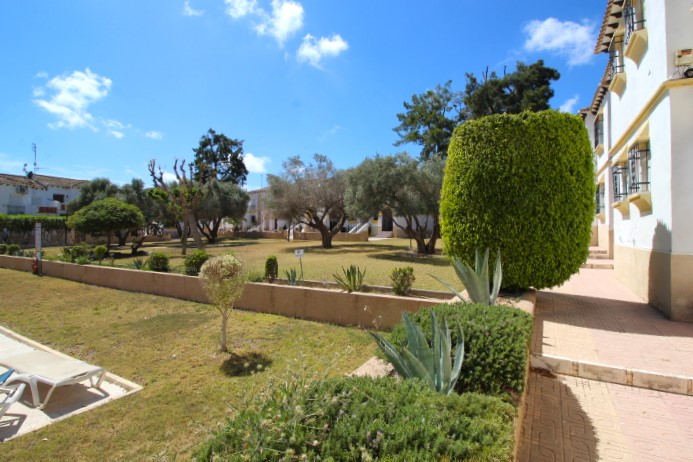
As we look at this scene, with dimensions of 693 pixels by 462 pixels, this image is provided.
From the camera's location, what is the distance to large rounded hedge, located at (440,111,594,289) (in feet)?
21.5

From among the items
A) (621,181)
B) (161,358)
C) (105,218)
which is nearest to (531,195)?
(621,181)

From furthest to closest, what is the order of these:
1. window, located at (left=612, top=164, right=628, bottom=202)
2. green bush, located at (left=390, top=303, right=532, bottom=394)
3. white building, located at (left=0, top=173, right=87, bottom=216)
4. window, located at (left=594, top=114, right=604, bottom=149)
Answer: white building, located at (left=0, top=173, right=87, bottom=216), window, located at (left=594, top=114, right=604, bottom=149), window, located at (left=612, top=164, right=628, bottom=202), green bush, located at (left=390, top=303, right=532, bottom=394)

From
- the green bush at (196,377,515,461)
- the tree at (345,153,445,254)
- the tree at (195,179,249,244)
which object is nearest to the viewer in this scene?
the green bush at (196,377,515,461)

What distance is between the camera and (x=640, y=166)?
838 centimetres

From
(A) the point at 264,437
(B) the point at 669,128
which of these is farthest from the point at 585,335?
(A) the point at 264,437

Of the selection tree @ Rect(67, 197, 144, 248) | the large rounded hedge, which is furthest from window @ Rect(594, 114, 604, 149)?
tree @ Rect(67, 197, 144, 248)

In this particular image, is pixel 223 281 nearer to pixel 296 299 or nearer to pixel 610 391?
pixel 296 299

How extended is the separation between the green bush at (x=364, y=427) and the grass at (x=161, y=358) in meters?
0.17

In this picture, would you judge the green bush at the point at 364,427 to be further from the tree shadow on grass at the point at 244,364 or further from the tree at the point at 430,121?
the tree at the point at 430,121

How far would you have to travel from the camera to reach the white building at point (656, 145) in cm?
616

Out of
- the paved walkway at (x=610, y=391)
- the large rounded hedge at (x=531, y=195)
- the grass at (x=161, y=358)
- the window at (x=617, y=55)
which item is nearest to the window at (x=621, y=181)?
the window at (x=617, y=55)

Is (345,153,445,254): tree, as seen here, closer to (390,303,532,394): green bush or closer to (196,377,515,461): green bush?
(390,303,532,394): green bush

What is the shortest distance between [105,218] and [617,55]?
25.7 metres

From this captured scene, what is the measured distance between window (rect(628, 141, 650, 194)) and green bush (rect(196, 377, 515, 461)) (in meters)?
7.86
